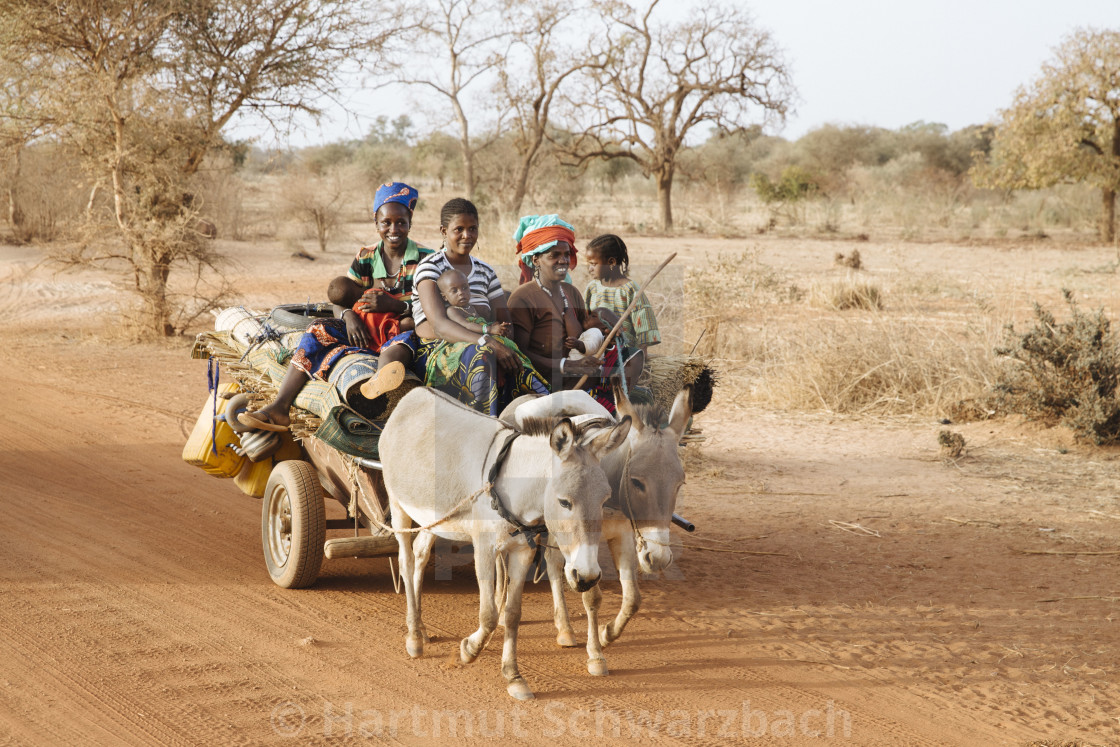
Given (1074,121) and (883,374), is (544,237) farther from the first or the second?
(1074,121)

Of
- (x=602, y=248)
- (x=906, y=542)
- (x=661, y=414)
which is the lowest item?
(x=906, y=542)

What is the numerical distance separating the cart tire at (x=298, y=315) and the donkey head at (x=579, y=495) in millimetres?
2578

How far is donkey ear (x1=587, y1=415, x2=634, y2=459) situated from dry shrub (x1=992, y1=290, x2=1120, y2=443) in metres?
6.15

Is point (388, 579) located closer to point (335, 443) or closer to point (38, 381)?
point (335, 443)

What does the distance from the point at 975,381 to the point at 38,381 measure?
960 centimetres

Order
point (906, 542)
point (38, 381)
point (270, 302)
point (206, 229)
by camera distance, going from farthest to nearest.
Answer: point (270, 302), point (206, 229), point (38, 381), point (906, 542)

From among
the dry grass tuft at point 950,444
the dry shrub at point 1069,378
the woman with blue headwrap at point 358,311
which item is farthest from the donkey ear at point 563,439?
the dry shrub at point 1069,378

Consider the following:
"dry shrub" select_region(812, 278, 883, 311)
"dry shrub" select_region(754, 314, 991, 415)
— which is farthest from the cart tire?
"dry shrub" select_region(812, 278, 883, 311)

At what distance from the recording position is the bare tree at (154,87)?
Answer: 12031mm

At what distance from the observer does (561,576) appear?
4254 mm

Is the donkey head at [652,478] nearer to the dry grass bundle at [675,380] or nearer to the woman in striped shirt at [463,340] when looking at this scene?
the woman in striped shirt at [463,340]

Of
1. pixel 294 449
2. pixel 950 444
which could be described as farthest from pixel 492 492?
pixel 950 444

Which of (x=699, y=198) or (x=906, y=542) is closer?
(x=906, y=542)

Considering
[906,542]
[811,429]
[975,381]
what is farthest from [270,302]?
[906,542]
